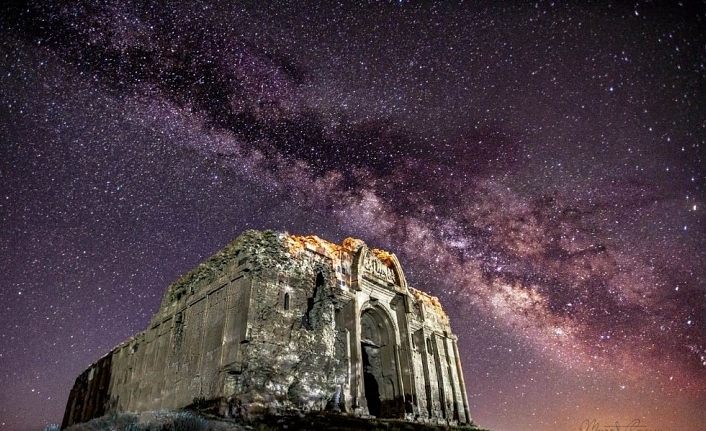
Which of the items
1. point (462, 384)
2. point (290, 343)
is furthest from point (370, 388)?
point (290, 343)

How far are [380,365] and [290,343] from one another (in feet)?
24.6

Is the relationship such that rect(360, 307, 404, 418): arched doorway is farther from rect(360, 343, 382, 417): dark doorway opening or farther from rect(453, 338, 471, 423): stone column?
rect(453, 338, 471, 423): stone column

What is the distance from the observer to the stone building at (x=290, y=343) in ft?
43.8

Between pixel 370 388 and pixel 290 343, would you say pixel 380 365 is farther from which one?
pixel 290 343

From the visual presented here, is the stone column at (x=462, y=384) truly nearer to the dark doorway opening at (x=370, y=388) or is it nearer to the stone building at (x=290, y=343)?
the stone building at (x=290, y=343)

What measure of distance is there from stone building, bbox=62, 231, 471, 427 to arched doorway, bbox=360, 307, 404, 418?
5 cm

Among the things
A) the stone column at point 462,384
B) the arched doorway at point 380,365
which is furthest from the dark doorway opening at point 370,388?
the stone column at point 462,384

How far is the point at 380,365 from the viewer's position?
65.9ft

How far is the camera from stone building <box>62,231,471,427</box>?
13336 millimetres

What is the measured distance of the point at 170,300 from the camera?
60.2ft

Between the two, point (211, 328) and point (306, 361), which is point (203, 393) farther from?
point (306, 361)

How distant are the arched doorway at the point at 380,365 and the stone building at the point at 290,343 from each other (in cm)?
5

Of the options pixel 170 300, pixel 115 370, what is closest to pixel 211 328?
pixel 170 300

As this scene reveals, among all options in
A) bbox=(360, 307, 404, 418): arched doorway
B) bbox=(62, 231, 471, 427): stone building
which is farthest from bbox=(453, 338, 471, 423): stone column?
bbox=(360, 307, 404, 418): arched doorway
